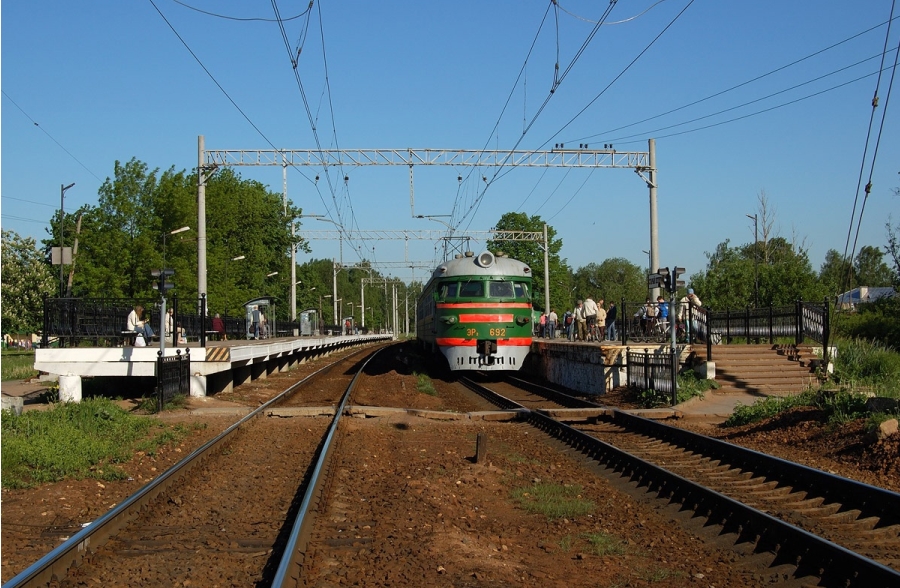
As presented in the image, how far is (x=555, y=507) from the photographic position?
8180mm

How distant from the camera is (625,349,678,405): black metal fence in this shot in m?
16.3

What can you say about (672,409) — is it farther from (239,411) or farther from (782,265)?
(782,265)

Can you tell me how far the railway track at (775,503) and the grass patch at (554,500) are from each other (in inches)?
31.3

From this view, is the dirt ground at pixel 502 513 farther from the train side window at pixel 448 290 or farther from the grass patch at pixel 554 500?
the train side window at pixel 448 290

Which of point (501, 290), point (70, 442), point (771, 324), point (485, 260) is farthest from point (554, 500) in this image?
point (771, 324)

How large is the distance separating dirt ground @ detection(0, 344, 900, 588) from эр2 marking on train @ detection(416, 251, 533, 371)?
929 cm

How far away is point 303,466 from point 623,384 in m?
11.6

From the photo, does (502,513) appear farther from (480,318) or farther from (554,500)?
(480,318)

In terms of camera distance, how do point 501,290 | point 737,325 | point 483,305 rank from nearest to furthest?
point 483,305, point 501,290, point 737,325

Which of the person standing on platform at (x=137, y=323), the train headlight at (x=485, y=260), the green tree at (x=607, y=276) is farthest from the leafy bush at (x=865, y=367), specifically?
the green tree at (x=607, y=276)

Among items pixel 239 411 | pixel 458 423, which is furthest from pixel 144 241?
pixel 458 423

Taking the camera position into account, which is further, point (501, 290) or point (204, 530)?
point (501, 290)

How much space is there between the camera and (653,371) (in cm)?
1773

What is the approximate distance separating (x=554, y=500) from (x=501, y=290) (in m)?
15.1
